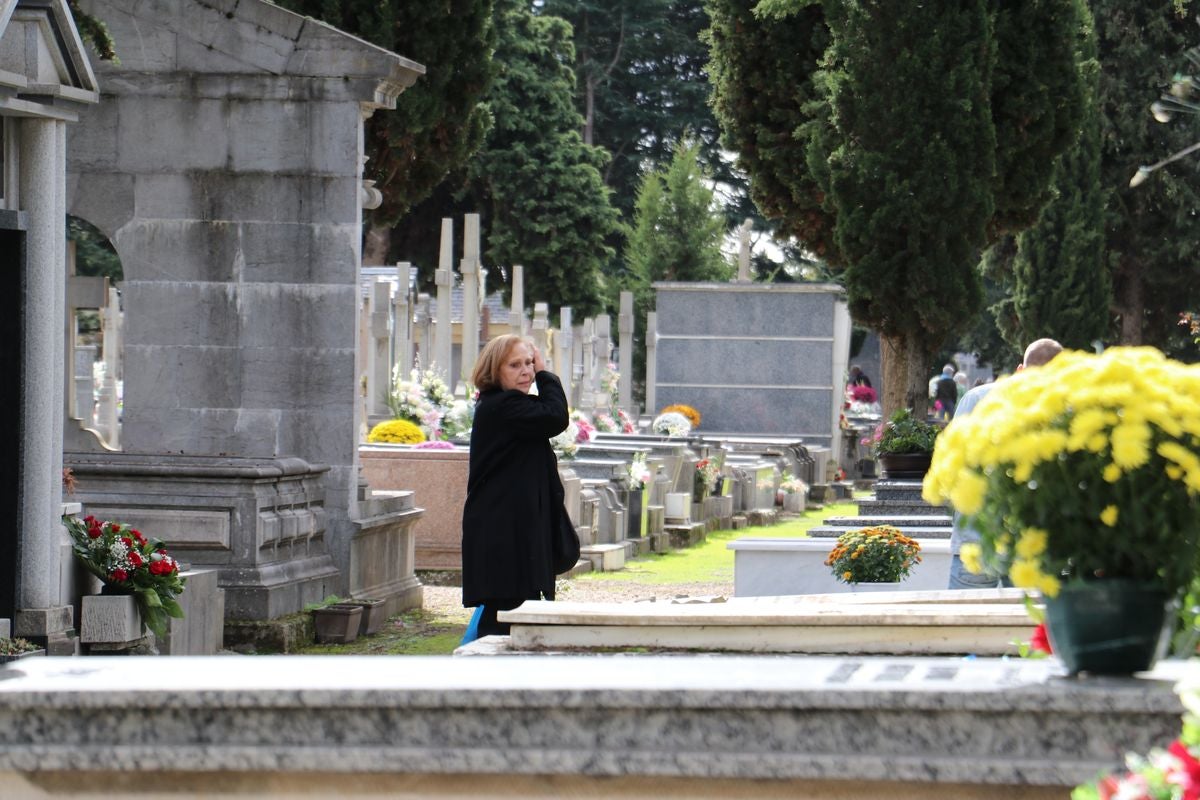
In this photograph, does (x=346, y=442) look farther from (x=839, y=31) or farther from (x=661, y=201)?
(x=661, y=201)

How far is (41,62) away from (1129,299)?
2826cm

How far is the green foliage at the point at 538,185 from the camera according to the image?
39.7 meters

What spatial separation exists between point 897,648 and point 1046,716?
9.25ft

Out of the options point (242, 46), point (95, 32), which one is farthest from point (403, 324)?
point (95, 32)

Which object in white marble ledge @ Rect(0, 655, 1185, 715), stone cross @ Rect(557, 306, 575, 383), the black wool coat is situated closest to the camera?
white marble ledge @ Rect(0, 655, 1185, 715)

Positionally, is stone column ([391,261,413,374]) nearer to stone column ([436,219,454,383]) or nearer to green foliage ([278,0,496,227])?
stone column ([436,219,454,383])

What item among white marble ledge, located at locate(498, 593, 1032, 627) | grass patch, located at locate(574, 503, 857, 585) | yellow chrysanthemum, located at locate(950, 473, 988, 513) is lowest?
grass patch, located at locate(574, 503, 857, 585)

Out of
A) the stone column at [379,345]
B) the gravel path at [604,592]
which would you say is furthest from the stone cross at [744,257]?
the gravel path at [604,592]

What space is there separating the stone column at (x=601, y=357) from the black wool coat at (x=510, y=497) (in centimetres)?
1945

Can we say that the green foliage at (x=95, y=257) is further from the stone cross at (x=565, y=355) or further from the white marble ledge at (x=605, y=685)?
the white marble ledge at (x=605, y=685)

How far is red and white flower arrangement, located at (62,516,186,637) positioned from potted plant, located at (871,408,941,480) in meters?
6.49

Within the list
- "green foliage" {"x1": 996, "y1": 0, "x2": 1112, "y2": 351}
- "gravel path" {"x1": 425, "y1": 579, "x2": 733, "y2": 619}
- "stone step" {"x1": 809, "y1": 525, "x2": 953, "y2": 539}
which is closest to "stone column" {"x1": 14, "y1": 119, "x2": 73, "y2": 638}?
"gravel path" {"x1": 425, "y1": 579, "x2": 733, "y2": 619}

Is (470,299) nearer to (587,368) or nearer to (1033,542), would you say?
(587,368)

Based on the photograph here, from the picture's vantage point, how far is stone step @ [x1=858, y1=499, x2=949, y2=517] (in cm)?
1344
